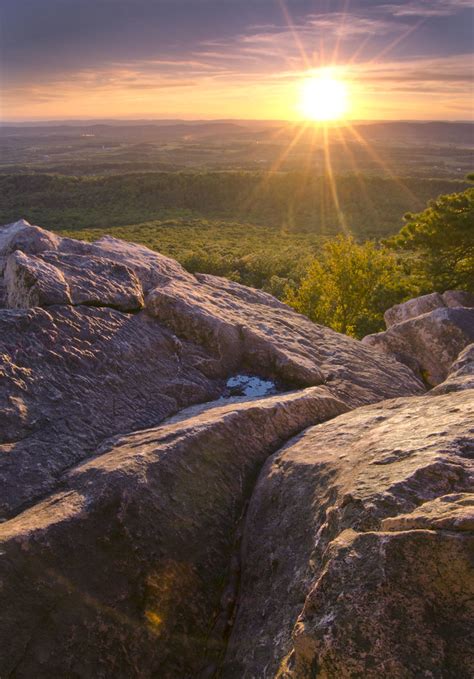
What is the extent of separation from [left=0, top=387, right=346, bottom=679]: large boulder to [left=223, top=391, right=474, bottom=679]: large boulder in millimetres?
430

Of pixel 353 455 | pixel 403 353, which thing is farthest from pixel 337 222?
pixel 353 455

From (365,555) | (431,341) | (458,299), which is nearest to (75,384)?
(365,555)

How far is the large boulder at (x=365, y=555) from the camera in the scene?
414 centimetres

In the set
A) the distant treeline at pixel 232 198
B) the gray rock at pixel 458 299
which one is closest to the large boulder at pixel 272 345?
the gray rock at pixel 458 299

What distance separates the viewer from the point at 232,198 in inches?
5517

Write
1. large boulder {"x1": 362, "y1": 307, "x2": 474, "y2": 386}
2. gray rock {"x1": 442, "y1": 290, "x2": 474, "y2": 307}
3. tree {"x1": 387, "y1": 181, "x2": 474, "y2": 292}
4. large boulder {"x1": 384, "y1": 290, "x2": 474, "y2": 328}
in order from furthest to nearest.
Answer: tree {"x1": 387, "y1": 181, "x2": 474, "y2": 292}, large boulder {"x1": 384, "y1": 290, "x2": 474, "y2": 328}, gray rock {"x1": 442, "y1": 290, "x2": 474, "y2": 307}, large boulder {"x1": 362, "y1": 307, "x2": 474, "y2": 386}

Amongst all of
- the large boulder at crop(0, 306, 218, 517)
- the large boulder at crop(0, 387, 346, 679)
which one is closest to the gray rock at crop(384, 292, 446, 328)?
the large boulder at crop(0, 306, 218, 517)

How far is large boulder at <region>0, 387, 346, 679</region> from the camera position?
5219 millimetres

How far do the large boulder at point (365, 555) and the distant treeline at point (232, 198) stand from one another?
10822cm

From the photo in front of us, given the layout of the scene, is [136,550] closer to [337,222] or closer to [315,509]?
[315,509]

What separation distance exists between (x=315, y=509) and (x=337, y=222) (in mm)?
118688

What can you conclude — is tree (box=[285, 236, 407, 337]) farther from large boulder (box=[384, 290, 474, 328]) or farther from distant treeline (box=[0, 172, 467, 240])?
distant treeline (box=[0, 172, 467, 240])

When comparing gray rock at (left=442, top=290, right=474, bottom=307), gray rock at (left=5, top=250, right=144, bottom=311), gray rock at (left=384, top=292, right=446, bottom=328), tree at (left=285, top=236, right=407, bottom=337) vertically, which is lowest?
tree at (left=285, top=236, right=407, bottom=337)

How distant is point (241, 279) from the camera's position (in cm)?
6203
